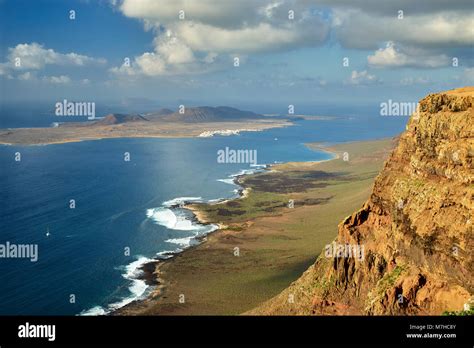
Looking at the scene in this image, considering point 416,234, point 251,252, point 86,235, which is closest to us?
point 416,234

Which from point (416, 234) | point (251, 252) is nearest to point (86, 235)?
point (251, 252)

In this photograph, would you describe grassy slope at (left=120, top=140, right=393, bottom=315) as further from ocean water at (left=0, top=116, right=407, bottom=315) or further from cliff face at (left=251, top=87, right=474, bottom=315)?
cliff face at (left=251, top=87, right=474, bottom=315)

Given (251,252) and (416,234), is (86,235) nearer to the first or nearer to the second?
(251,252)

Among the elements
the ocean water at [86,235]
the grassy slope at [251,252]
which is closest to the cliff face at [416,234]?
the grassy slope at [251,252]

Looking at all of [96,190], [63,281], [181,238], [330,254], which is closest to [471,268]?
[330,254]

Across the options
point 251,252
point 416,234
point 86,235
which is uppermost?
point 416,234

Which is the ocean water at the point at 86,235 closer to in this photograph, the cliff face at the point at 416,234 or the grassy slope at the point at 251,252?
the grassy slope at the point at 251,252
